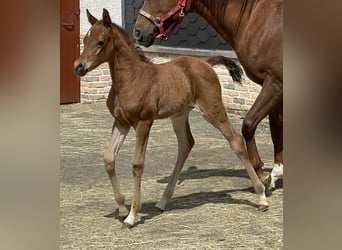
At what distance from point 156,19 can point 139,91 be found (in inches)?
31.7

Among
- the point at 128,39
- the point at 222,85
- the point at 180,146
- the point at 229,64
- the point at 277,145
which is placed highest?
the point at 128,39

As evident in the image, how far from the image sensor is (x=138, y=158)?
4.75 meters

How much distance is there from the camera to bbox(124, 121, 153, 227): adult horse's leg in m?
4.70

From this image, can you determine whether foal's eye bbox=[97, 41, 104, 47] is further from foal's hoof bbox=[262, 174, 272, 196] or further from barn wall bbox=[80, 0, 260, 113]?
barn wall bbox=[80, 0, 260, 113]

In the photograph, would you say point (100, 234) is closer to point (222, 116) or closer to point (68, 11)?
point (222, 116)

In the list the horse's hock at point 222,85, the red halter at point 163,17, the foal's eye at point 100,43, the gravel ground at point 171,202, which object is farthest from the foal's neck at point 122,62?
the horse's hock at point 222,85

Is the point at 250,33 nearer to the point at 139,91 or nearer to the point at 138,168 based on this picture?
the point at 139,91

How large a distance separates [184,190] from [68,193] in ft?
3.24

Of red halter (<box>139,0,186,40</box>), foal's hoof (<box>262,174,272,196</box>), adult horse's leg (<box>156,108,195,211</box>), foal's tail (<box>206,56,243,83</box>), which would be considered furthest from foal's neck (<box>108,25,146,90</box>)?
foal's hoof (<box>262,174,272,196</box>)

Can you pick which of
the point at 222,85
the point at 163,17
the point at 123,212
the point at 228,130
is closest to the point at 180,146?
the point at 228,130

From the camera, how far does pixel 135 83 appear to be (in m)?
4.73
